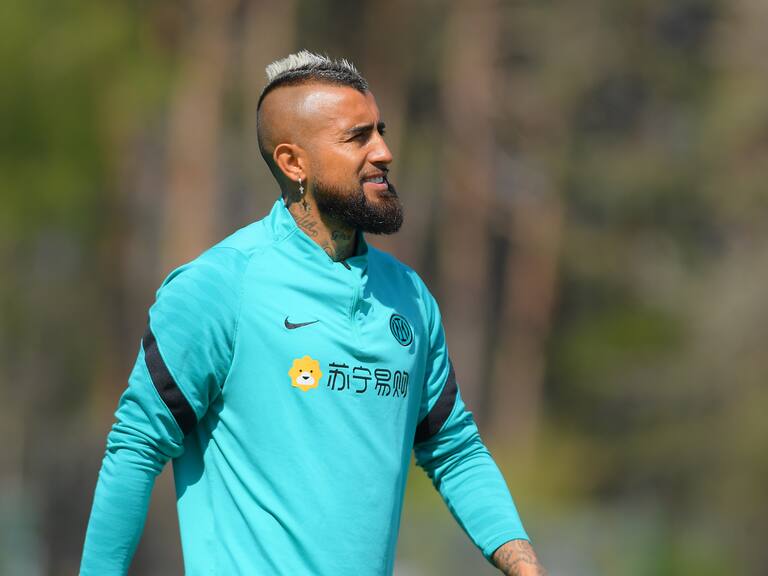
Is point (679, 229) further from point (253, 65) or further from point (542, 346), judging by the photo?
point (253, 65)

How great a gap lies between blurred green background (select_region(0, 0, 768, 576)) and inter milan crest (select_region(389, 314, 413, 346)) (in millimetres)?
14435

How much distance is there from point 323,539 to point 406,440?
1.34 feet

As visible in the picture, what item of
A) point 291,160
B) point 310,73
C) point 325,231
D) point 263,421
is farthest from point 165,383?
point 310,73

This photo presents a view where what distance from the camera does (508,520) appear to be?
3988 millimetres

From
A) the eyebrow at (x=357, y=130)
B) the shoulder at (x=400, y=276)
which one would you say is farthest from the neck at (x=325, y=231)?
the eyebrow at (x=357, y=130)

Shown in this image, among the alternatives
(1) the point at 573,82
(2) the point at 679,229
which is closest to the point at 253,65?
(1) the point at 573,82

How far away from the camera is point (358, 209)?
391 centimetres

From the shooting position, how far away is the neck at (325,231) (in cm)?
396

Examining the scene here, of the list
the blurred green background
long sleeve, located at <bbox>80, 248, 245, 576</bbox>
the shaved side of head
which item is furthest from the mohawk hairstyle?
the blurred green background

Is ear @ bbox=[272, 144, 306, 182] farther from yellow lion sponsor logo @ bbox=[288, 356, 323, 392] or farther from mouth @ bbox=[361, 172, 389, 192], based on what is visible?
yellow lion sponsor logo @ bbox=[288, 356, 323, 392]

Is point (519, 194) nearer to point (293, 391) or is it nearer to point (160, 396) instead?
point (293, 391)

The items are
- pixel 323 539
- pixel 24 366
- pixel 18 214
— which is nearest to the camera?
pixel 323 539

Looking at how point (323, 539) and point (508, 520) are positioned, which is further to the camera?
point (508, 520)

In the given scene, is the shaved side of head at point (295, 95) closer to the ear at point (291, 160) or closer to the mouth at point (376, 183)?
the ear at point (291, 160)
